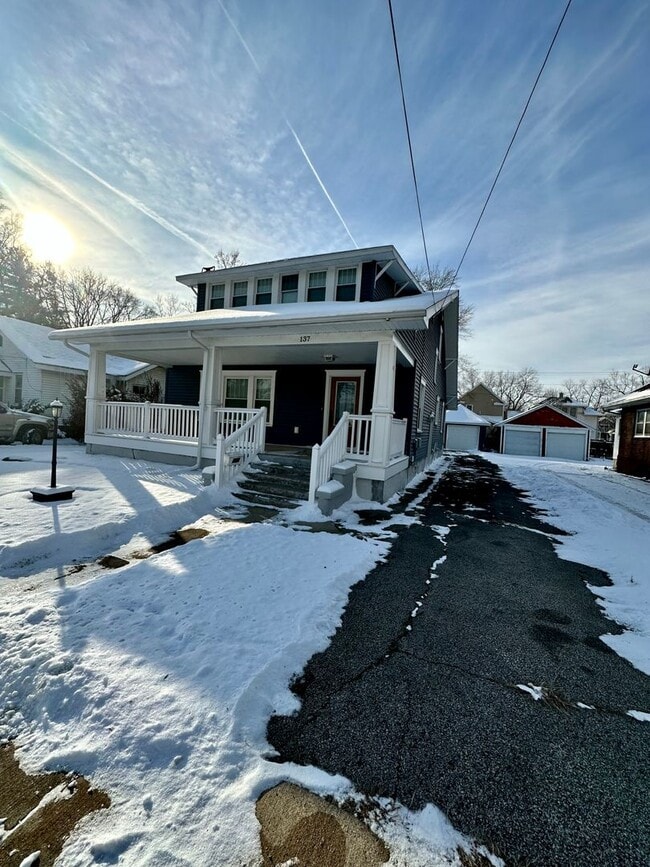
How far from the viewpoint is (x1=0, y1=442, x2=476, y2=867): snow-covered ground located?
144 cm

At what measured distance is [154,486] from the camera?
6703 millimetres

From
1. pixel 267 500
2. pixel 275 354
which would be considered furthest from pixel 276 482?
pixel 275 354

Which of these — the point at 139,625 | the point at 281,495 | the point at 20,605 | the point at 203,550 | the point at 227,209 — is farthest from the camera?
the point at 227,209

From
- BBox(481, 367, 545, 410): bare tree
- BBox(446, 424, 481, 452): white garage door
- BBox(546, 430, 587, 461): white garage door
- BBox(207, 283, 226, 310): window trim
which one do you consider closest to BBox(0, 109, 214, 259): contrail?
BBox(207, 283, 226, 310): window trim

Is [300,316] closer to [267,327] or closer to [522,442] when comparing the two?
[267,327]

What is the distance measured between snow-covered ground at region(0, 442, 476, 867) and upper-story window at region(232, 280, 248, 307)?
349 inches

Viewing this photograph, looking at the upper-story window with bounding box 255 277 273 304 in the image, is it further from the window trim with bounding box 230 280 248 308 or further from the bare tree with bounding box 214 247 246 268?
the bare tree with bounding box 214 247 246 268

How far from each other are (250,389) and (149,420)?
9.78 ft

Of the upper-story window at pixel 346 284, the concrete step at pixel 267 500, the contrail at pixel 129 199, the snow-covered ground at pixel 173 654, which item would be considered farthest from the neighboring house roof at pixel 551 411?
the concrete step at pixel 267 500

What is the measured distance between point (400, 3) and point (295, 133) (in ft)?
9.21

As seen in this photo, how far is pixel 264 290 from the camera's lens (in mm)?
11578

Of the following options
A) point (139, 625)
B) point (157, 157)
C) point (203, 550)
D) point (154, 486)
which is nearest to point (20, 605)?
point (139, 625)

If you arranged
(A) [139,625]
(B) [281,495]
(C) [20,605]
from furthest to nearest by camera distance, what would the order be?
(B) [281,495] < (C) [20,605] < (A) [139,625]

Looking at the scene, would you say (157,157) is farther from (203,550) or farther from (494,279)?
(494,279)
